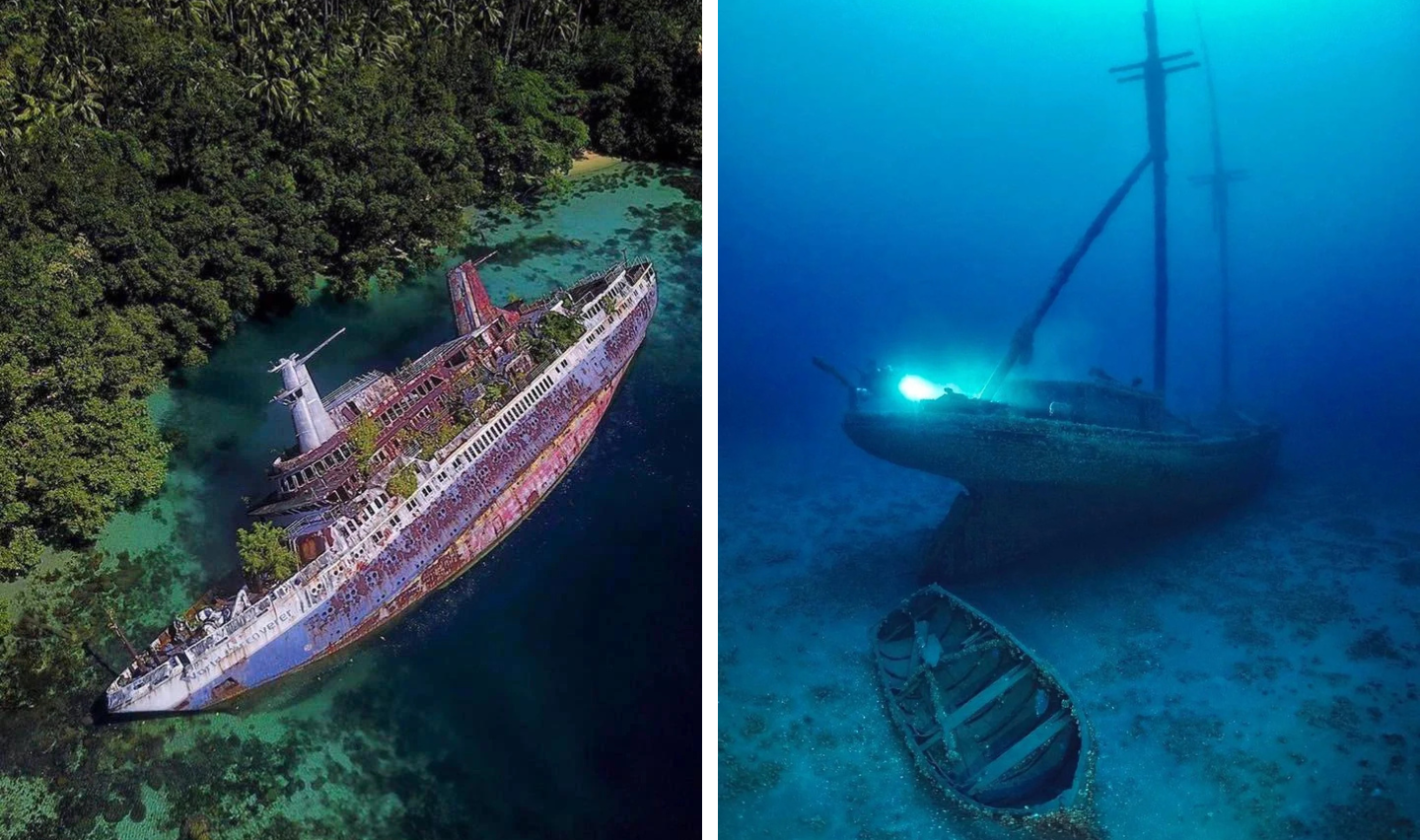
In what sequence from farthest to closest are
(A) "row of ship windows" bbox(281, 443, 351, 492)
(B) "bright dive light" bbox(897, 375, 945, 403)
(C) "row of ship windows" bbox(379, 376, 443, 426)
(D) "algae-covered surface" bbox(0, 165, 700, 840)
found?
(C) "row of ship windows" bbox(379, 376, 443, 426)
(A) "row of ship windows" bbox(281, 443, 351, 492)
(B) "bright dive light" bbox(897, 375, 945, 403)
(D) "algae-covered surface" bbox(0, 165, 700, 840)

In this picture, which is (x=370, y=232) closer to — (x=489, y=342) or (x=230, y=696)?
(x=489, y=342)

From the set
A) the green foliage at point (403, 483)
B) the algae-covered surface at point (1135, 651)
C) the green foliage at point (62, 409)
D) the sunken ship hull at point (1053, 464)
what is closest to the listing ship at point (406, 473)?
the green foliage at point (403, 483)

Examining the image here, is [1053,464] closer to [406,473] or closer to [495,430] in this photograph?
[495,430]

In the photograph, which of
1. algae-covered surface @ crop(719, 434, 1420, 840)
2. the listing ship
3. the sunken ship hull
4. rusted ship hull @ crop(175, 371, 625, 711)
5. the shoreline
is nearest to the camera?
algae-covered surface @ crop(719, 434, 1420, 840)

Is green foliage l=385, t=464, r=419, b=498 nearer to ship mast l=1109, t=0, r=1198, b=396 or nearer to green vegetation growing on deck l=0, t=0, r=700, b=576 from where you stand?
green vegetation growing on deck l=0, t=0, r=700, b=576

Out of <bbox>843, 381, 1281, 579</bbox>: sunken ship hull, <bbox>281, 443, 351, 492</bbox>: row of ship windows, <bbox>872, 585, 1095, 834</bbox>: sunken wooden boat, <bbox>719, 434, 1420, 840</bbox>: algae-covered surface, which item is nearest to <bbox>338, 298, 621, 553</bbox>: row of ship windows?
<bbox>281, 443, 351, 492</bbox>: row of ship windows

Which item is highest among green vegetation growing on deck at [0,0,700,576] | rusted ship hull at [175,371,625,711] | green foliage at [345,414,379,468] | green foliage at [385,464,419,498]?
green vegetation growing on deck at [0,0,700,576]

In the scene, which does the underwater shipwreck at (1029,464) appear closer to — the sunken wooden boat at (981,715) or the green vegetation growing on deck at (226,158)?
the sunken wooden boat at (981,715)

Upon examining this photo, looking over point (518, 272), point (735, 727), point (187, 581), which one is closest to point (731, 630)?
point (735, 727)
